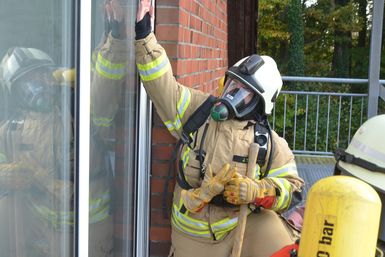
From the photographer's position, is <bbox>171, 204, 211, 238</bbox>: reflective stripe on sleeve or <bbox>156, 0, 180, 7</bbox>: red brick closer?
<bbox>171, 204, 211, 238</bbox>: reflective stripe on sleeve

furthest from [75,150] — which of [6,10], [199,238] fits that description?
[199,238]

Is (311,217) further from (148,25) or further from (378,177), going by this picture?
(148,25)

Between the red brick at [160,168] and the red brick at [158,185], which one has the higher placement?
the red brick at [160,168]

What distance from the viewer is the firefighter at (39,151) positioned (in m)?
1.71

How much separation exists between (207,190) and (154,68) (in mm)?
588

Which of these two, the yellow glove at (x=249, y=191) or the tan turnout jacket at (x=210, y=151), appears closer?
the yellow glove at (x=249, y=191)

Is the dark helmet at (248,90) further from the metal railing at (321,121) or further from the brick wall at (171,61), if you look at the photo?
the metal railing at (321,121)

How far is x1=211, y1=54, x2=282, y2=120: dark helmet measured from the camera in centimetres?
243

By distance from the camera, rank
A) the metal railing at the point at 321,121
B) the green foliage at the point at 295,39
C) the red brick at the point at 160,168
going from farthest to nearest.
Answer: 1. the green foliage at the point at 295,39
2. the metal railing at the point at 321,121
3. the red brick at the point at 160,168

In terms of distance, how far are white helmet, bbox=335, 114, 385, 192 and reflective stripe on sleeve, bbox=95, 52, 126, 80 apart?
3.36 feet

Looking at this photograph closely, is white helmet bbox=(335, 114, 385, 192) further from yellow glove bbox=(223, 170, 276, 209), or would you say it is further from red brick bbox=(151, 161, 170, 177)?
red brick bbox=(151, 161, 170, 177)

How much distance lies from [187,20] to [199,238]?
119cm

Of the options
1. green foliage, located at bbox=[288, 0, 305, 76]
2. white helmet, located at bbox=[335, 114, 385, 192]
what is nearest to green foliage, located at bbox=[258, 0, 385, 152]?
green foliage, located at bbox=[288, 0, 305, 76]

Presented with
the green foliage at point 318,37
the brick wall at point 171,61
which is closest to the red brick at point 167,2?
the brick wall at point 171,61
